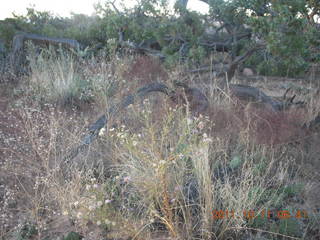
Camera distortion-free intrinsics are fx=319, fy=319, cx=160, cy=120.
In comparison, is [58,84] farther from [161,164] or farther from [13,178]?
[161,164]

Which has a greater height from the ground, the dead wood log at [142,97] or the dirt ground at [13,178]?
the dead wood log at [142,97]

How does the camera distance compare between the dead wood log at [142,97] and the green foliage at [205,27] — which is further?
the green foliage at [205,27]

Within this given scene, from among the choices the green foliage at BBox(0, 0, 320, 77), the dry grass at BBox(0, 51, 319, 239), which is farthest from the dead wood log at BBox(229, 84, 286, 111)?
the dry grass at BBox(0, 51, 319, 239)

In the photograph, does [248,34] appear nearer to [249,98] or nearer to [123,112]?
[249,98]

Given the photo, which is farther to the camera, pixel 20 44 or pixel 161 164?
pixel 20 44

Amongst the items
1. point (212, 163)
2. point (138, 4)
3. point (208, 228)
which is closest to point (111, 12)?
point (138, 4)

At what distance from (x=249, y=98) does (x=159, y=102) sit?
1.51m

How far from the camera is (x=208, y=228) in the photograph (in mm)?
2279
